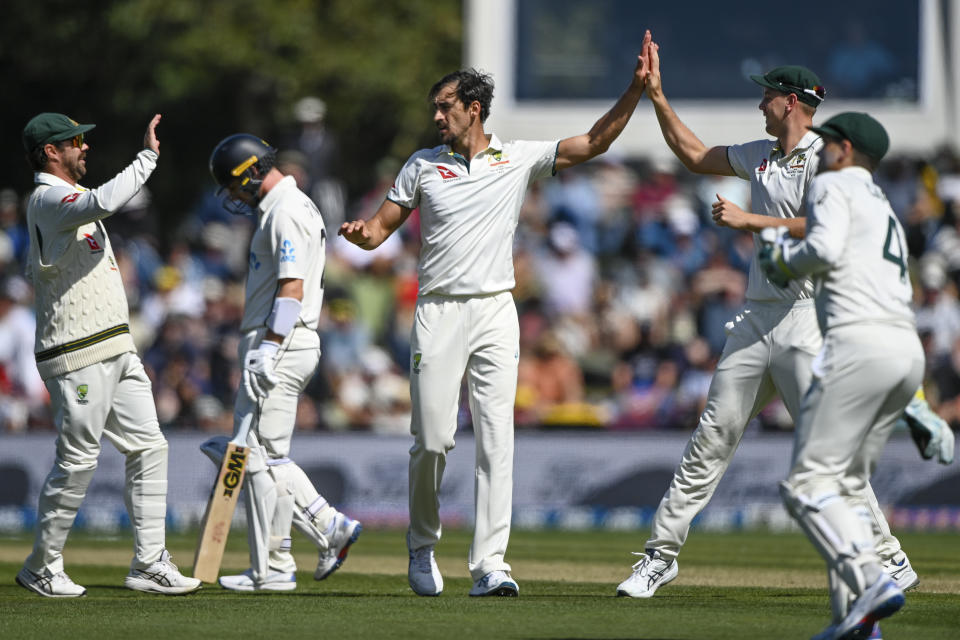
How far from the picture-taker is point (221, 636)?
6.53m

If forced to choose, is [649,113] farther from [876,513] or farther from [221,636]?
[221,636]

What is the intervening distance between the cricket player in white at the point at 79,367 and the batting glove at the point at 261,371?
29.9 inches

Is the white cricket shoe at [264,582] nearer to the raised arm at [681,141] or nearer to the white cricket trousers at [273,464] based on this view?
the white cricket trousers at [273,464]

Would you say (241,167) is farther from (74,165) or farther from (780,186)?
(780,186)

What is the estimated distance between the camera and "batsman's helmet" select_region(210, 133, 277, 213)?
28.4ft

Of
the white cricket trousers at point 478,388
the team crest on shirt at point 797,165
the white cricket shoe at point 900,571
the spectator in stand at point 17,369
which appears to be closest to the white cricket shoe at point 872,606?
the white cricket shoe at point 900,571

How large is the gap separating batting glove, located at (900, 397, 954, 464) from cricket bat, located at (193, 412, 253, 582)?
3.44 m

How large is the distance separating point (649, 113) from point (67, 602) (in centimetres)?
1334

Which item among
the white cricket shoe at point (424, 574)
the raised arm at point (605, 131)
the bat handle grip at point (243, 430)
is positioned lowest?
the white cricket shoe at point (424, 574)

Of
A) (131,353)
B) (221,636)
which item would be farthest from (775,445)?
(221,636)

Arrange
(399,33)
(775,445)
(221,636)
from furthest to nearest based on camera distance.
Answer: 1. (399,33)
2. (775,445)
3. (221,636)

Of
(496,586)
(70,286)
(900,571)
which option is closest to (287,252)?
(70,286)

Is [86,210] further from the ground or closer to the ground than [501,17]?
closer to the ground

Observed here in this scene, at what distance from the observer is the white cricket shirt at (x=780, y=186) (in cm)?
789
